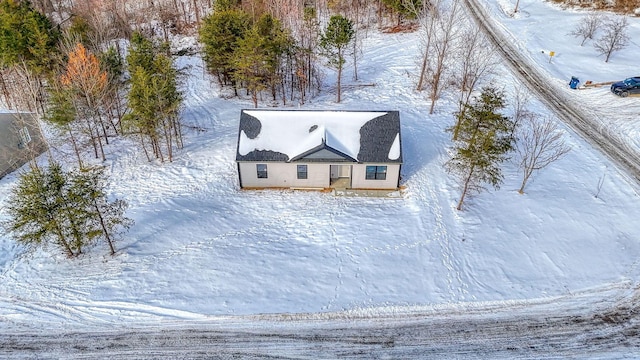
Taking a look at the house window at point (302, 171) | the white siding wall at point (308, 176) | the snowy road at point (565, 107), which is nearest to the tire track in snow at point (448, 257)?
the white siding wall at point (308, 176)

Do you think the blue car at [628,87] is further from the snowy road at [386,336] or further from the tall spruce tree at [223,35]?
the tall spruce tree at [223,35]

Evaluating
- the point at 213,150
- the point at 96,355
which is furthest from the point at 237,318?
the point at 213,150

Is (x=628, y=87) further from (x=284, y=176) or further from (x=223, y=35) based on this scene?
(x=223, y=35)

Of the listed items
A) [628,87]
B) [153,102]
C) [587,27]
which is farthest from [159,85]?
[587,27]

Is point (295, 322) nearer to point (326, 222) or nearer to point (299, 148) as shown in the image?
point (326, 222)

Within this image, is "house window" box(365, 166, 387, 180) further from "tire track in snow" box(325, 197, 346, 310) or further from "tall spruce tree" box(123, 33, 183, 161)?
"tall spruce tree" box(123, 33, 183, 161)

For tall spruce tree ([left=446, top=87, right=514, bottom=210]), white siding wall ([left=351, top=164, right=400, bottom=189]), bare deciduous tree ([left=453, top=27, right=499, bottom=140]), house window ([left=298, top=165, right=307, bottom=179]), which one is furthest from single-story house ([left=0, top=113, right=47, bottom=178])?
bare deciduous tree ([left=453, top=27, right=499, bottom=140])
